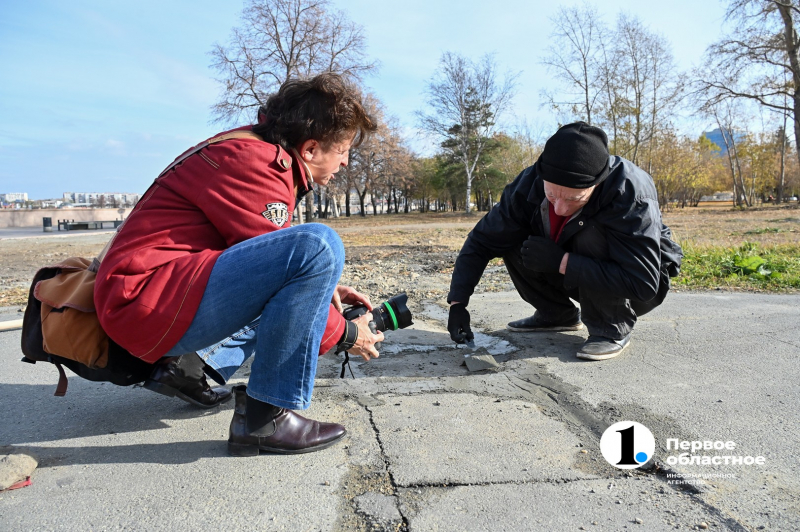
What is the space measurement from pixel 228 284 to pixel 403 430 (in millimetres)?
923

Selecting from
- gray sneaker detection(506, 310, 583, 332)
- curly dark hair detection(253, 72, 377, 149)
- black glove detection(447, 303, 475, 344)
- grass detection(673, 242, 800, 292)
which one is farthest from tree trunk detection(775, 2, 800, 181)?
curly dark hair detection(253, 72, 377, 149)

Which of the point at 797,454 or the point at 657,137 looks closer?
the point at 797,454

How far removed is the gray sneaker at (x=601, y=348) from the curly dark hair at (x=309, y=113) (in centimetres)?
187

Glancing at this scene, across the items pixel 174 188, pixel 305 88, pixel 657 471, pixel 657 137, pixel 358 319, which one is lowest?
pixel 657 471

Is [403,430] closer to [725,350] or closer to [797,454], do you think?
[797,454]

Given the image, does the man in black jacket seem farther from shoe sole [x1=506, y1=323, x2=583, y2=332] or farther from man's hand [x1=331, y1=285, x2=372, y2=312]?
man's hand [x1=331, y1=285, x2=372, y2=312]

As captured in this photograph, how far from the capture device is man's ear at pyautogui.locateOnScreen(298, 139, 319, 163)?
2020 millimetres

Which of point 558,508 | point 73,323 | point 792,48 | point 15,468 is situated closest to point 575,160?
point 558,508

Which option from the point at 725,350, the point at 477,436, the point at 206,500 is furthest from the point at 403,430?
the point at 725,350

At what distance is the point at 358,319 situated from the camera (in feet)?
6.75

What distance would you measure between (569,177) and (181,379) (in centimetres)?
201

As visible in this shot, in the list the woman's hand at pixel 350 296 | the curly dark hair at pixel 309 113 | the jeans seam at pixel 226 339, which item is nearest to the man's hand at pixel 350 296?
A: the woman's hand at pixel 350 296

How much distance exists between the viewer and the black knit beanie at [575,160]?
2561 mm

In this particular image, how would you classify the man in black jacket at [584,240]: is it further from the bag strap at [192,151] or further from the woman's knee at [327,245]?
the bag strap at [192,151]
